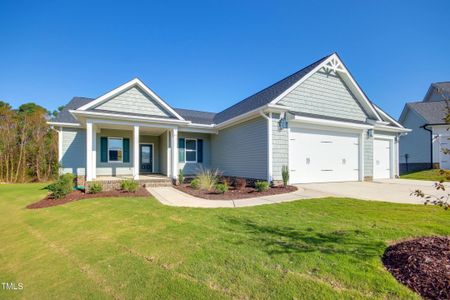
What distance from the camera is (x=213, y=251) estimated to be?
3.59 meters

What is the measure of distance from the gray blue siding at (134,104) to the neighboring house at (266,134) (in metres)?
0.05

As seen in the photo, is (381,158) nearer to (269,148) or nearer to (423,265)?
(269,148)

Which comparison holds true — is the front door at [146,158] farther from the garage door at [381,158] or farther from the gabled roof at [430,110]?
the gabled roof at [430,110]

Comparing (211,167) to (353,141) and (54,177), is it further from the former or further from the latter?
(54,177)

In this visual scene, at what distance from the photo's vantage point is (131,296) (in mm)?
2633

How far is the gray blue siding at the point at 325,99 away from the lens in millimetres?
11125

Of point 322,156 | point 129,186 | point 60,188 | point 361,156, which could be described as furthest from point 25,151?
point 361,156

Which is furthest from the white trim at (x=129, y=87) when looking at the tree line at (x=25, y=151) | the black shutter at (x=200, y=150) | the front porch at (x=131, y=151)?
the tree line at (x=25, y=151)

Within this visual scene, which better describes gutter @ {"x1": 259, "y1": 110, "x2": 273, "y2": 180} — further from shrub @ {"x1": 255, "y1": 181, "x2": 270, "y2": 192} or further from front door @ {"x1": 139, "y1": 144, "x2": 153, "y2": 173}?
front door @ {"x1": 139, "y1": 144, "x2": 153, "y2": 173}

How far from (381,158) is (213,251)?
14.6 meters

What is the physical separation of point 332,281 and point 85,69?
17.3 metres

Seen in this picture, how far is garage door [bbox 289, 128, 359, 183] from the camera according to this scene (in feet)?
35.3

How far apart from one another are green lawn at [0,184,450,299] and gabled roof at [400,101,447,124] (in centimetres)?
1765

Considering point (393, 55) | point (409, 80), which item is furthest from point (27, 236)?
point (409, 80)
